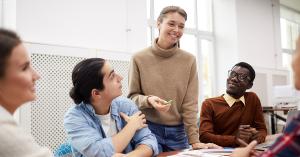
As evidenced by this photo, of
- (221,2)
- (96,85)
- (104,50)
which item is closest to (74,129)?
(96,85)

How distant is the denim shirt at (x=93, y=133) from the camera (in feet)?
4.85

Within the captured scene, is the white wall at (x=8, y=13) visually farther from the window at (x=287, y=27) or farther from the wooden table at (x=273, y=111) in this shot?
the window at (x=287, y=27)

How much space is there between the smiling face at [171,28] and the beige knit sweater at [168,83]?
2.3 inches

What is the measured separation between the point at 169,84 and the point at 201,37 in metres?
3.72

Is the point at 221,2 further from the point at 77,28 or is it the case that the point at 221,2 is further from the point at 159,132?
the point at 159,132

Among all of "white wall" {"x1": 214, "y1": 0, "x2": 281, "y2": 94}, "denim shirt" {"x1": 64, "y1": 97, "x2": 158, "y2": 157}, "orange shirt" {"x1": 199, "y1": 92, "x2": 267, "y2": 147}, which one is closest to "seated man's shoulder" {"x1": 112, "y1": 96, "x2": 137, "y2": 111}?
"denim shirt" {"x1": 64, "y1": 97, "x2": 158, "y2": 157}

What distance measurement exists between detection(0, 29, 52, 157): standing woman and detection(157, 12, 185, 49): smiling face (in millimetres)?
1141

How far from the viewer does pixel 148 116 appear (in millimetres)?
2004

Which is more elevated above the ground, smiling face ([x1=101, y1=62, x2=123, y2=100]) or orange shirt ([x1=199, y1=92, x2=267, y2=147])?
smiling face ([x1=101, y1=62, x2=123, y2=100])

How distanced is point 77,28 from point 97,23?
10.4 inches

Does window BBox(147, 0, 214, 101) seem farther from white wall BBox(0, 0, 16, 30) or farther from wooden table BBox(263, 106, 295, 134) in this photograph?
white wall BBox(0, 0, 16, 30)

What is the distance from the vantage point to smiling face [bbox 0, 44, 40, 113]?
1003 mm

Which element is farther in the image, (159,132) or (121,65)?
(121,65)

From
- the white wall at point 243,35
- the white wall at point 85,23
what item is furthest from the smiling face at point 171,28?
the white wall at point 243,35
